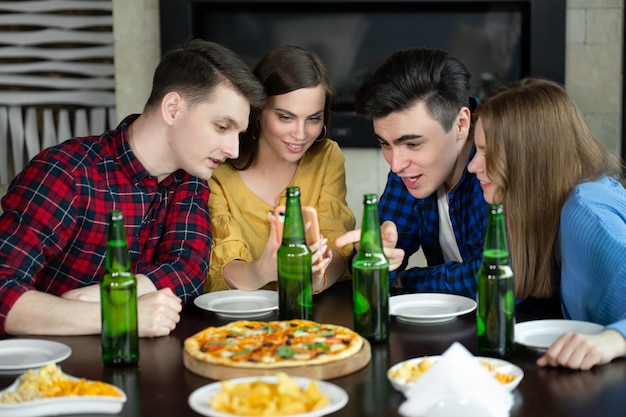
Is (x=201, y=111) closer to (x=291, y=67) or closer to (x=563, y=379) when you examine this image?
(x=291, y=67)

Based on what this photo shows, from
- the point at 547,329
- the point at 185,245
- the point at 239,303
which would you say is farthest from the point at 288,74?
the point at 547,329

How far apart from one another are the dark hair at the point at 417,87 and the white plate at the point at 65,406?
114cm

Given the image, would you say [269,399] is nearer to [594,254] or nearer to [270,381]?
[270,381]

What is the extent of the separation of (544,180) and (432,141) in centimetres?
42

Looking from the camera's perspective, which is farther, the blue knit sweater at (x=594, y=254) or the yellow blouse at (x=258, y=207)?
the yellow blouse at (x=258, y=207)

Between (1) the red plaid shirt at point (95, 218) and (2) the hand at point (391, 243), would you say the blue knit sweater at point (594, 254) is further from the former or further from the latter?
(1) the red plaid shirt at point (95, 218)

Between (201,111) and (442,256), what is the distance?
0.74m

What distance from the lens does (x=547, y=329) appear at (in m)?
1.61

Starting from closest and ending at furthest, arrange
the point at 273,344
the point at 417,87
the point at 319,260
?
the point at 273,344 < the point at 319,260 < the point at 417,87

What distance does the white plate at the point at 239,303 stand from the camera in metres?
1.80

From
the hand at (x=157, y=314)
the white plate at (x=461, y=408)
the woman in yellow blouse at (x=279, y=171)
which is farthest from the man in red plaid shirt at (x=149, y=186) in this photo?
the white plate at (x=461, y=408)

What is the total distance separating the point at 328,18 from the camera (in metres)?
4.16

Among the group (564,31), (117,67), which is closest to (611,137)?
(564,31)

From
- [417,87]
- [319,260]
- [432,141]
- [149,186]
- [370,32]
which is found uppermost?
[370,32]
